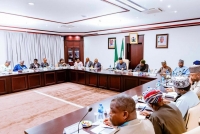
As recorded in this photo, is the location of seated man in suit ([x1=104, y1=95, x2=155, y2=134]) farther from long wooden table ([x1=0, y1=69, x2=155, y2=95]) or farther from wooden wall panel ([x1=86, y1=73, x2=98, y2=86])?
wooden wall panel ([x1=86, y1=73, x2=98, y2=86])

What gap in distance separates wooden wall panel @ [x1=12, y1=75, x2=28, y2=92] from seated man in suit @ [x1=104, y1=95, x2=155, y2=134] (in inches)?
206

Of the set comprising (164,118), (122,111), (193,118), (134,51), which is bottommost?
(193,118)

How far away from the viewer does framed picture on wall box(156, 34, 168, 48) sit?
6.38 metres

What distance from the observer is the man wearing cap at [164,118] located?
4.07ft

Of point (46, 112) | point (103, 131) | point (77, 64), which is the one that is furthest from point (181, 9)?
point (77, 64)

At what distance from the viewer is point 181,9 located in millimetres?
4176

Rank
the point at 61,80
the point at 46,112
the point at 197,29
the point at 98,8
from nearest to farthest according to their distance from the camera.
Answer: the point at 46,112
the point at 98,8
the point at 197,29
the point at 61,80

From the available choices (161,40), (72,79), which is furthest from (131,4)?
(72,79)

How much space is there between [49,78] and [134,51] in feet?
14.3

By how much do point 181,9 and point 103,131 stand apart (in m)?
4.22

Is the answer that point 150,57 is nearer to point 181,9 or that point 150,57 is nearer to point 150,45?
point 150,45

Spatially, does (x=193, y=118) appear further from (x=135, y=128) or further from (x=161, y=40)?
(x=161, y=40)

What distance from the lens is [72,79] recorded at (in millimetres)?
6918

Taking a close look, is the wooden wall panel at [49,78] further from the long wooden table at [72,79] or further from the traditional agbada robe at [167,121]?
the traditional agbada robe at [167,121]
